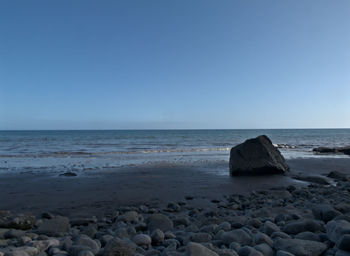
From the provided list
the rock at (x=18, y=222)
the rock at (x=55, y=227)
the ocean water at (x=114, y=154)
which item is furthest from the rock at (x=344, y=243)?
the ocean water at (x=114, y=154)

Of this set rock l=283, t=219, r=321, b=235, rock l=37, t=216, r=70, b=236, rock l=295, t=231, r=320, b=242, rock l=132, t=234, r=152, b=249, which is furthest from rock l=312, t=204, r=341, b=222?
rock l=37, t=216, r=70, b=236

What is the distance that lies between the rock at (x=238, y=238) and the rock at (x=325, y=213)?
166cm

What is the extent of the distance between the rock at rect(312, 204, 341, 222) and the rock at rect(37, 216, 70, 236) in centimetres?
420

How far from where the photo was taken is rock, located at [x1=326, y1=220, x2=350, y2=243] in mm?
2967

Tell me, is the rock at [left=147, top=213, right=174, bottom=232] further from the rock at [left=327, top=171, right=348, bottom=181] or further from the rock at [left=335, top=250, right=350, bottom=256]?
the rock at [left=327, top=171, right=348, bottom=181]

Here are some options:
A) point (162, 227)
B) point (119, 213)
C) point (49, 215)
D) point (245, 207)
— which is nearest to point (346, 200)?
point (245, 207)

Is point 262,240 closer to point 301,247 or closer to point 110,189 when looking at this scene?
point 301,247

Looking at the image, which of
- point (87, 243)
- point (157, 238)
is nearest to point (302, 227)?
point (157, 238)

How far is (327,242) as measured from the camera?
10.1 feet

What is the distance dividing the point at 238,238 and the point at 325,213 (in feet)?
6.07

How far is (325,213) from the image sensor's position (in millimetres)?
4281

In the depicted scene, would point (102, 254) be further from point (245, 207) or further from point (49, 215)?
point (245, 207)

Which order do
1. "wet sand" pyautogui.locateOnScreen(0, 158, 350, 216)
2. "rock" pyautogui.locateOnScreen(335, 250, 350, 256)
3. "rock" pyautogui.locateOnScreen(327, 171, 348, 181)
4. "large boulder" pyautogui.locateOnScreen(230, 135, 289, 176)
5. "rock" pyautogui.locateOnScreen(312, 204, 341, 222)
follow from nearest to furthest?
1. "rock" pyautogui.locateOnScreen(335, 250, 350, 256)
2. "rock" pyautogui.locateOnScreen(312, 204, 341, 222)
3. "wet sand" pyautogui.locateOnScreen(0, 158, 350, 216)
4. "rock" pyautogui.locateOnScreen(327, 171, 348, 181)
5. "large boulder" pyautogui.locateOnScreen(230, 135, 289, 176)

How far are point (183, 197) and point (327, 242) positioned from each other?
4.43 metres
